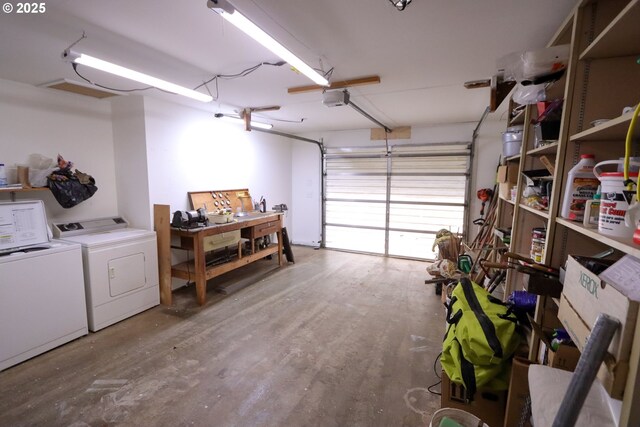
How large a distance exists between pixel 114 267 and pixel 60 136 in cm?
155

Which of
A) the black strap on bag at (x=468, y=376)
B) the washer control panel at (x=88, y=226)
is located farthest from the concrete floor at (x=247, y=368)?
the washer control panel at (x=88, y=226)

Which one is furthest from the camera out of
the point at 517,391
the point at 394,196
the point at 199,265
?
the point at 394,196

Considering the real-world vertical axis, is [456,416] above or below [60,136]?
below

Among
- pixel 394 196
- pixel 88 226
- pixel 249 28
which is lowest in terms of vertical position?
pixel 88 226

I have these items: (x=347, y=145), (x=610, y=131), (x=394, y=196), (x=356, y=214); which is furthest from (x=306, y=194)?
(x=610, y=131)

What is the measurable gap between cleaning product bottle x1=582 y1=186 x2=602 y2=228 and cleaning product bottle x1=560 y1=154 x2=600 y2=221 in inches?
5.7

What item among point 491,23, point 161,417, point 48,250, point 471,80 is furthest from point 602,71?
point 48,250

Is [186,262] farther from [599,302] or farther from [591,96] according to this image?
[591,96]

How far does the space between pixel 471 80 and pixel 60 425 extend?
13.8 ft

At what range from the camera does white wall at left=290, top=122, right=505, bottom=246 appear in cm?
481

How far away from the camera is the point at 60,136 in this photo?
3053 millimetres

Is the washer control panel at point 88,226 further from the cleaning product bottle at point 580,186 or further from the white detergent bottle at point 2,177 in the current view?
the cleaning product bottle at point 580,186

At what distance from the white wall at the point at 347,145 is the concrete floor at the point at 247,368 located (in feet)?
8.68

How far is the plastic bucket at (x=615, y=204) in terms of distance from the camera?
37.9 inches
